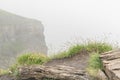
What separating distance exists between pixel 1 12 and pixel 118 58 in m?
110

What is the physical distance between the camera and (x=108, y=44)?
47.2ft

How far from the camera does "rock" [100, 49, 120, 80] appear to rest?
8480 mm

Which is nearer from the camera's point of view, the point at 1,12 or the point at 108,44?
the point at 108,44

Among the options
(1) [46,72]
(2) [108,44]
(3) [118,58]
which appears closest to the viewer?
(3) [118,58]

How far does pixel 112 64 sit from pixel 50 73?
1.86 metres

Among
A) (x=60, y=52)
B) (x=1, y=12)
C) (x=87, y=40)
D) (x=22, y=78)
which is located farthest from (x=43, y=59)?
(x=1, y=12)

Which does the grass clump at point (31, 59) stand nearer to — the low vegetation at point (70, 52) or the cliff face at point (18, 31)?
the low vegetation at point (70, 52)

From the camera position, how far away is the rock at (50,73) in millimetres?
9758

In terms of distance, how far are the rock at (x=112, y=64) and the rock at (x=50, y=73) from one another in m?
0.66

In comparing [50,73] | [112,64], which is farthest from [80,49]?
[112,64]

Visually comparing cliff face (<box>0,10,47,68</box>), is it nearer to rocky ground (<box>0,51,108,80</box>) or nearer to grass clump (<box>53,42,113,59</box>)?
grass clump (<box>53,42,113,59</box>)

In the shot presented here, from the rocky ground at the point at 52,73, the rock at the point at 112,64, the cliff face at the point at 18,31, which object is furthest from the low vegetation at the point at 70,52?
the cliff face at the point at 18,31

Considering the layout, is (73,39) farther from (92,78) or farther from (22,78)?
(92,78)

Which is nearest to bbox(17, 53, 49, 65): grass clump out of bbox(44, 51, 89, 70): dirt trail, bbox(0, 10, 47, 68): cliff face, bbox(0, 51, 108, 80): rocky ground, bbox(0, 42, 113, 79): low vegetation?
bbox(0, 42, 113, 79): low vegetation
